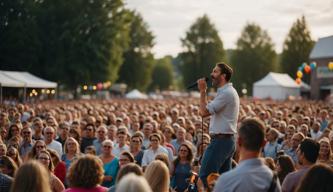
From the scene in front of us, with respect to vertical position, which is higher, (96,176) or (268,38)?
(268,38)

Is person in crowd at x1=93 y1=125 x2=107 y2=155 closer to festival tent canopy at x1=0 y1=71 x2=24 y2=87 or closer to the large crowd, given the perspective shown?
the large crowd

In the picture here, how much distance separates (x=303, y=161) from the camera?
535cm

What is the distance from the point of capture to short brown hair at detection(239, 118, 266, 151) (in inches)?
145

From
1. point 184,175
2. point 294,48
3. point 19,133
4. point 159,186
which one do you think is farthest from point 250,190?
point 294,48

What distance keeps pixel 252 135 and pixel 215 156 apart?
6.60 feet

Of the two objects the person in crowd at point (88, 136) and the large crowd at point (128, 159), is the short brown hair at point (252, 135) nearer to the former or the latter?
the large crowd at point (128, 159)

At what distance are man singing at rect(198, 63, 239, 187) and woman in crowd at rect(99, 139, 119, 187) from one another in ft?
8.16

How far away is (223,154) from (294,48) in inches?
3005

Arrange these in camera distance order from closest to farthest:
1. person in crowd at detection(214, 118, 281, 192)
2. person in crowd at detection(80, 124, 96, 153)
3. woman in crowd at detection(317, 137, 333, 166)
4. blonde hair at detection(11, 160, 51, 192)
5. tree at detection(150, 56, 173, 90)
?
person in crowd at detection(214, 118, 281, 192)
blonde hair at detection(11, 160, 51, 192)
woman in crowd at detection(317, 137, 333, 166)
person in crowd at detection(80, 124, 96, 153)
tree at detection(150, 56, 173, 90)

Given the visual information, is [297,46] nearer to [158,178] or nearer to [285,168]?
[285,168]

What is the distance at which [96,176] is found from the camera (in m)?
4.54

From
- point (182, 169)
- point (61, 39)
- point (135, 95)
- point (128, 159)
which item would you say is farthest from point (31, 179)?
point (135, 95)

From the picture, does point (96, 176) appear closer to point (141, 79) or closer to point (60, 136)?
point (60, 136)

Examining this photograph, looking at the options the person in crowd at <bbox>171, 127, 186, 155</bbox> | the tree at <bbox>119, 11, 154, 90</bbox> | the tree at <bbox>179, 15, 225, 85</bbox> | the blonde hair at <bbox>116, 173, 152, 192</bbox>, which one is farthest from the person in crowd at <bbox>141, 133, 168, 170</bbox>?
the tree at <bbox>179, 15, 225, 85</bbox>
